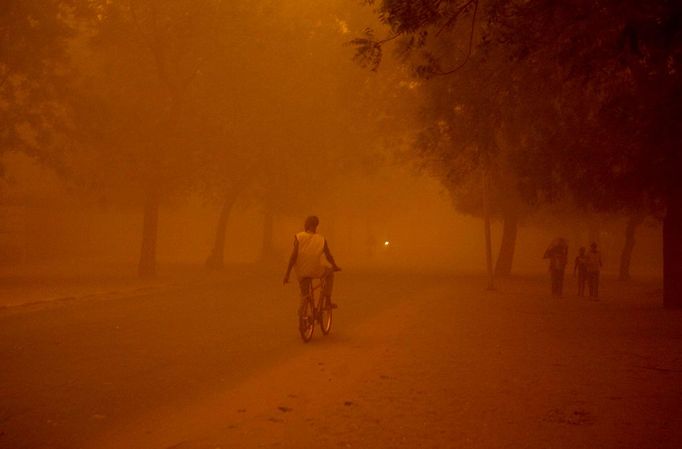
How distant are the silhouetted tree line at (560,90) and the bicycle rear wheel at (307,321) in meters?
3.94

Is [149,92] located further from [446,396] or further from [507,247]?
[446,396]

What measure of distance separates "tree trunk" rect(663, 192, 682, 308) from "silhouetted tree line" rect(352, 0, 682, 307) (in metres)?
0.02

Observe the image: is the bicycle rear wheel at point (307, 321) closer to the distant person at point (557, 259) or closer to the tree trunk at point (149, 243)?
the distant person at point (557, 259)

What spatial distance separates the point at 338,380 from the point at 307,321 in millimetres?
2965

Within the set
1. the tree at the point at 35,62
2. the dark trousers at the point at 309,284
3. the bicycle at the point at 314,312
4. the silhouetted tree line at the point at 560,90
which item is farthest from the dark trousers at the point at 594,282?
the tree at the point at 35,62

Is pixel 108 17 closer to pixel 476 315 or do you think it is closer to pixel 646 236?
pixel 476 315

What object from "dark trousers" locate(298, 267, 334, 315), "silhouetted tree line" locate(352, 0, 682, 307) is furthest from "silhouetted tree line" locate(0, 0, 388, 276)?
"dark trousers" locate(298, 267, 334, 315)

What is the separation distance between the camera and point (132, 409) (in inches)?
271

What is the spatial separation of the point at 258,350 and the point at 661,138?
8132 millimetres

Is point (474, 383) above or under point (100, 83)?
under

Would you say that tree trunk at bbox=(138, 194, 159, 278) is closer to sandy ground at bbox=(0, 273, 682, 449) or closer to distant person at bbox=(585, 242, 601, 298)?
sandy ground at bbox=(0, 273, 682, 449)

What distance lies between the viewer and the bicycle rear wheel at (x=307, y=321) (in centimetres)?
1099

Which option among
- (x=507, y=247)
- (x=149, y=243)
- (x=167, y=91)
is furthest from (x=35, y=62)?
(x=507, y=247)

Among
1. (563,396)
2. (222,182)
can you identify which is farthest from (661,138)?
(222,182)
